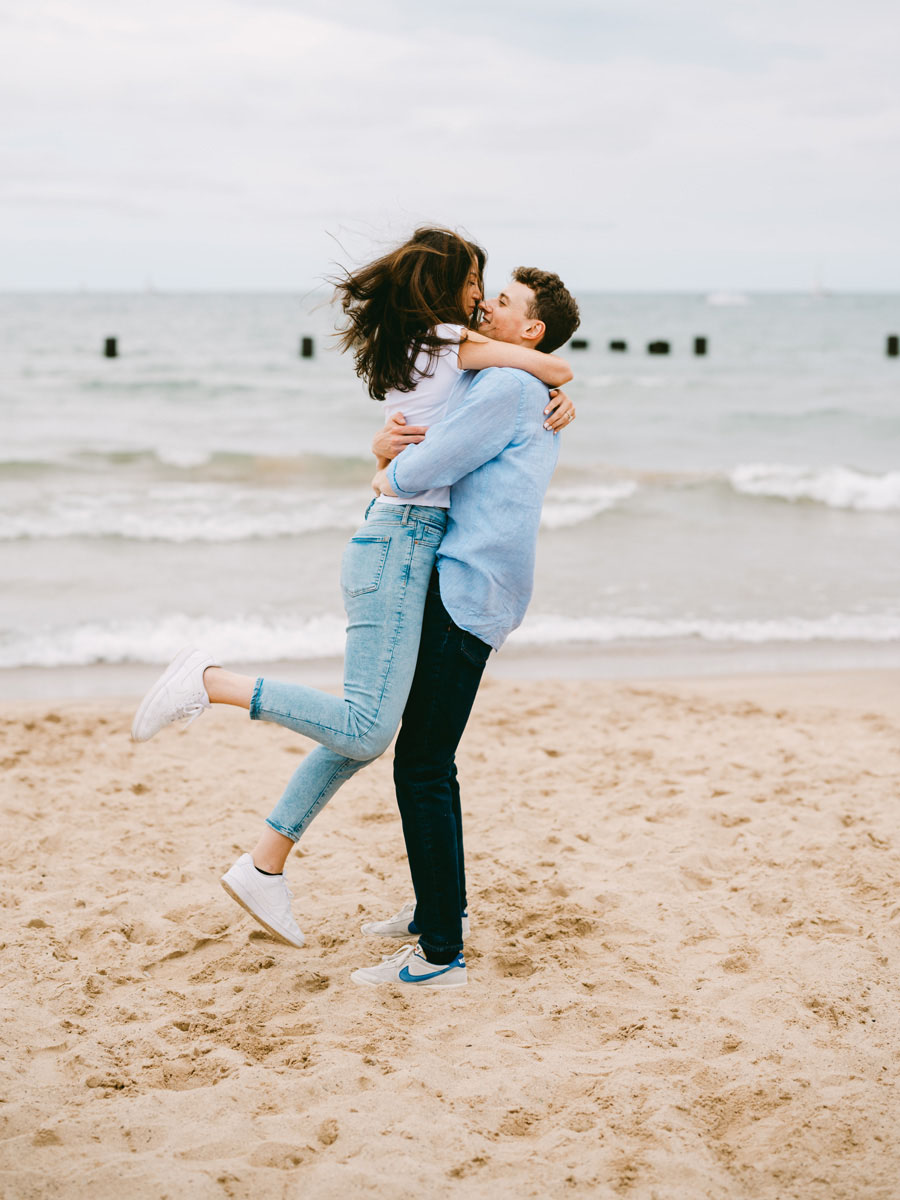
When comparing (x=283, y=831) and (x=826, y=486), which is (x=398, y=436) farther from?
(x=826, y=486)

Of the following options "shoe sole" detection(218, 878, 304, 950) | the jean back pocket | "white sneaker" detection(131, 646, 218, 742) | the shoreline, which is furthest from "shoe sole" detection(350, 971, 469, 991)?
the shoreline

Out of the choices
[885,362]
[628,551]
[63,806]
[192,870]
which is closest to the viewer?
[192,870]

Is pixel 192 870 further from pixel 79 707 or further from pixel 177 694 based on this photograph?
pixel 79 707

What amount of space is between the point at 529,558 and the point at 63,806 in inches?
93.3

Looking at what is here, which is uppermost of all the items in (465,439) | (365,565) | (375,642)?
(465,439)

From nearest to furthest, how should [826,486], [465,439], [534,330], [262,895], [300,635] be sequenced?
[465,439] → [534,330] → [262,895] → [300,635] → [826,486]

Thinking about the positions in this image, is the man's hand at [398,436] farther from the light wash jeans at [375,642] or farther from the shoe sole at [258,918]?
the shoe sole at [258,918]

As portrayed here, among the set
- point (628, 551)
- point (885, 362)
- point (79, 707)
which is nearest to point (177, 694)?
point (79, 707)

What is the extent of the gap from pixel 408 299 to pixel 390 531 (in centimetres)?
56

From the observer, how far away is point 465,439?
8.25 feet

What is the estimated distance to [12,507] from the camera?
37.2ft

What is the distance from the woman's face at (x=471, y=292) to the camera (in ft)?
8.56

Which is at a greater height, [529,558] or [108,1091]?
[529,558]

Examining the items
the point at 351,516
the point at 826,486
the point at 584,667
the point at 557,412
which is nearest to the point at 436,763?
the point at 557,412
